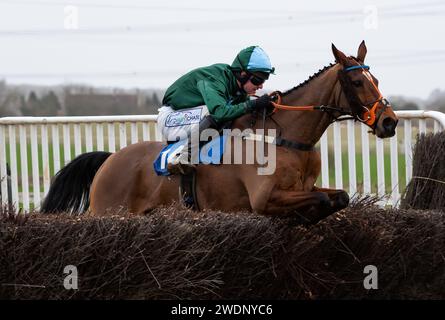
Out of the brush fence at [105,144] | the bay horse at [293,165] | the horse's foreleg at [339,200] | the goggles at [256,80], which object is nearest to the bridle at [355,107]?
the bay horse at [293,165]

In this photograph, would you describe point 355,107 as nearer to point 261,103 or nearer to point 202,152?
point 261,103

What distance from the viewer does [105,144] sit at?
375 inches

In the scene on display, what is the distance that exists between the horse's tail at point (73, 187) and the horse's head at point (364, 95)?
2584 millimetres

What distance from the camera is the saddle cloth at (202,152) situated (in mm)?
6633

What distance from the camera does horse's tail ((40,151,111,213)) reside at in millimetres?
7977

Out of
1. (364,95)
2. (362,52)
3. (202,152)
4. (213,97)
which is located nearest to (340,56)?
(362,52)

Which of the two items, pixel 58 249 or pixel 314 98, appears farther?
pixel 314 98

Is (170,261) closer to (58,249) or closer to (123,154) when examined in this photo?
(58,249)

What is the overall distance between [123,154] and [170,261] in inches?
98.0

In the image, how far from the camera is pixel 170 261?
521 centimetres

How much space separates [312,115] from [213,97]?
68 cm

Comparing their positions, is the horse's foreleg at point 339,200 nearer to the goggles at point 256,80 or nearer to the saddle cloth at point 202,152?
the saddle cloth at point 202,152
